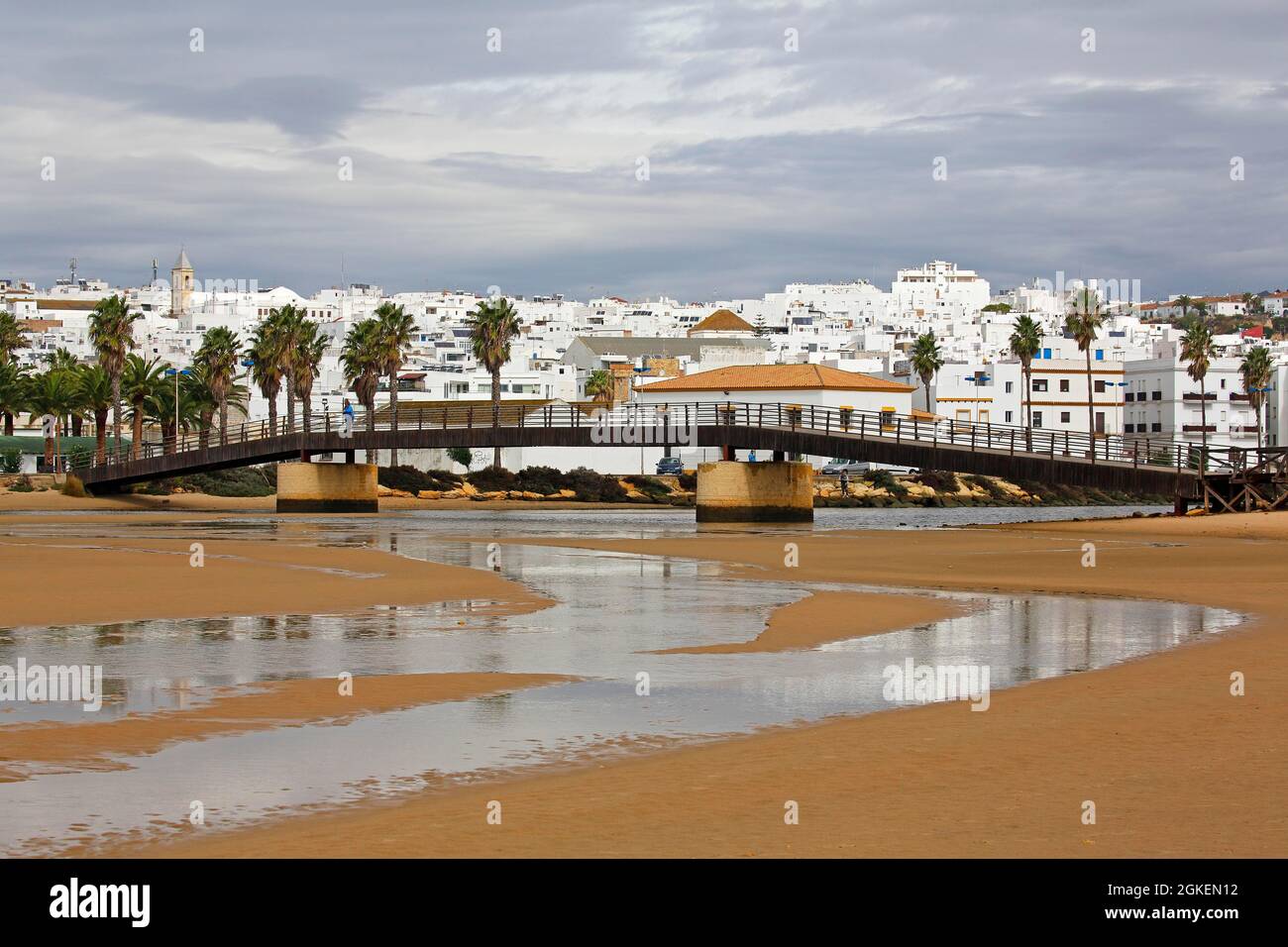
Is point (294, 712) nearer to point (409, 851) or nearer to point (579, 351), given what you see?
point (409, 851)

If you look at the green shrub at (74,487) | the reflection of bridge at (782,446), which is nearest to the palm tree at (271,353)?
the reflection of bridge at (782,446)

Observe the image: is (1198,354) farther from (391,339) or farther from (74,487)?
(74,487)

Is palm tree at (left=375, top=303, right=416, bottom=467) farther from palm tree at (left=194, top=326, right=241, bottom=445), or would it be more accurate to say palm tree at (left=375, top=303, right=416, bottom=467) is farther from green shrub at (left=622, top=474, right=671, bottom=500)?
green shrub at (left=622, top=474, right=671, bottom=500)

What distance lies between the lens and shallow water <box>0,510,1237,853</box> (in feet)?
36.5

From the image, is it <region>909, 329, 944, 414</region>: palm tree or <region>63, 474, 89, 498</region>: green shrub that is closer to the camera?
<region>63, 474, 89, 498</region>: green shrub

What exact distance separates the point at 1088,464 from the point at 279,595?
3606 centimetres

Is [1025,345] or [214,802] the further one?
[1025,345]

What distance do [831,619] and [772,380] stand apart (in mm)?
79772

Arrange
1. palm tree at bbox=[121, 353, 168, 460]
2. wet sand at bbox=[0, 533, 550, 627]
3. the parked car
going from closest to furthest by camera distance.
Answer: wet sand at bbox=[0, 533, 550, 627] < palm tree at bbox=[121, 353, 168, 460] < the parked car


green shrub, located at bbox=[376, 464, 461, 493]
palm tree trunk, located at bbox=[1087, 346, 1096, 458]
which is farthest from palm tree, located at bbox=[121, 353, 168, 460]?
palm tree trunk, located at bbox=[1087, 346, 1096, 458]

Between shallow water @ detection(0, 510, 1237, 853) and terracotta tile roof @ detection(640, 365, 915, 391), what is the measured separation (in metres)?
71.4

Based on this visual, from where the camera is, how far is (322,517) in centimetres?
6994

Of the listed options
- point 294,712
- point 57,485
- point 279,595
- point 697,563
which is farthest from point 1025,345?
point 294,712

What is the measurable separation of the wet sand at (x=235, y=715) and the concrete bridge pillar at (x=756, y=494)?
4871 cm
